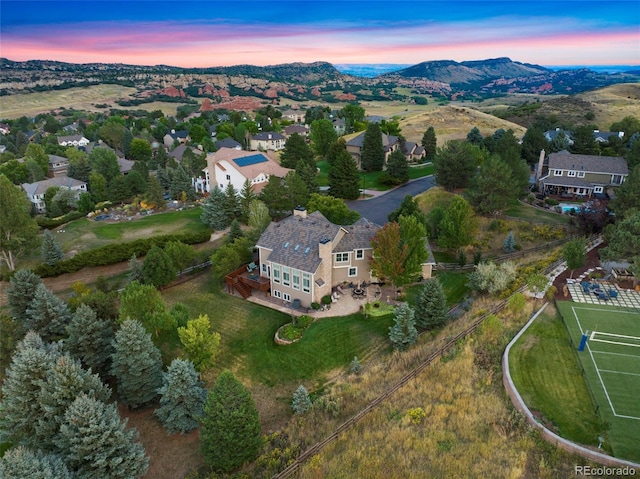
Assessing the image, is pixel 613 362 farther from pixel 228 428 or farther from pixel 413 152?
pixel 413 152

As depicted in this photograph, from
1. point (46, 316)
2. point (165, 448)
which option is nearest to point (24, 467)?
point (165, 448)

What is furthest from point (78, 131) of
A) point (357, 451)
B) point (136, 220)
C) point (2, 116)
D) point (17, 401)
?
point (357, 451)

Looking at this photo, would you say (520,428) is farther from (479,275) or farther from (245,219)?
(245,219)

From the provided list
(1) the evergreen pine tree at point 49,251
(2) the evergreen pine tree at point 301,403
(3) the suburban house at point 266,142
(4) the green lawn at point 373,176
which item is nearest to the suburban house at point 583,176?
(4) the green lawn at point 373,176

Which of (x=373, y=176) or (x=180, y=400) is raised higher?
(x=373, y=176)

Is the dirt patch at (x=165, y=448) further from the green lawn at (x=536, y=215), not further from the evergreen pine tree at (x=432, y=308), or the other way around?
the green lawn at (x=536, y=215)

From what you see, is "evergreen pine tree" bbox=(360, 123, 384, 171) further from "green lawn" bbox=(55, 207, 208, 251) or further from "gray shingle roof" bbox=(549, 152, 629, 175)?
"green lawn" bbox=(55, 207, 208, 251)
